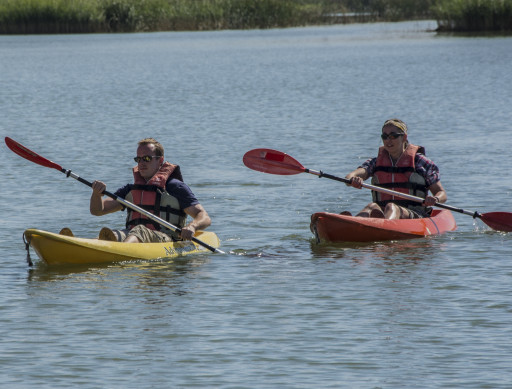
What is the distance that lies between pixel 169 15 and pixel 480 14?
18675 millimetres

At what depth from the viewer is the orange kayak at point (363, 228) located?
9305 mm

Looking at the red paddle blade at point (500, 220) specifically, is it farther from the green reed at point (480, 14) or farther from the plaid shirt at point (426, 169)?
the green reed at point (480, 14)

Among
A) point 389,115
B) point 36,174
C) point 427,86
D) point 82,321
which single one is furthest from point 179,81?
point 82,321

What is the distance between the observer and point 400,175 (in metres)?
9.78

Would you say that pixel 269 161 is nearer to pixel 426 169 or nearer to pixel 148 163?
pixel 426 169

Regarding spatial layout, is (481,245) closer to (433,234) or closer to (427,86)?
(433,234)

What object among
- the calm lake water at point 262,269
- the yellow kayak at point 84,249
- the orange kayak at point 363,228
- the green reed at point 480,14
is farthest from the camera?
the green reed at point 480,14

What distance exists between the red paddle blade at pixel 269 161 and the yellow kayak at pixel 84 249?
220cm

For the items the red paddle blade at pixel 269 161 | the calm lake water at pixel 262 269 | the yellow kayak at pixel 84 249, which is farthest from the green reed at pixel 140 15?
the yellow kayak at pixel 84 249

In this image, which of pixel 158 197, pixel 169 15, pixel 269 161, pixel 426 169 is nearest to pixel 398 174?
pixel 426 169

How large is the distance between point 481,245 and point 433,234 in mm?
453

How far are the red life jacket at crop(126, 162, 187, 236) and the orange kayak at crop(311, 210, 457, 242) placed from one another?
1.27 metres

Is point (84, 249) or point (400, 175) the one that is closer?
point (84, 249)

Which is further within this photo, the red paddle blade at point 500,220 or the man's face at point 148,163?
the red paddle blade at point 500,220
